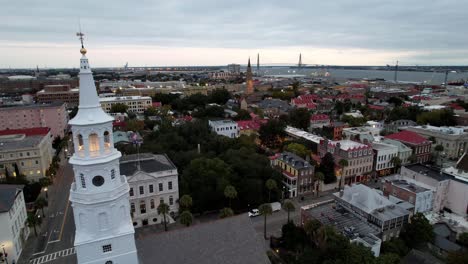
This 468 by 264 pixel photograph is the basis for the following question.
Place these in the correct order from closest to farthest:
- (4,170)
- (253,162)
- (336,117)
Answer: (253,162) < (4,170) < (336,117)

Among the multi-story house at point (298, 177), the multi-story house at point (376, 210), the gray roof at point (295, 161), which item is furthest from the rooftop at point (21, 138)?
the multi-story house at point (376, 210)

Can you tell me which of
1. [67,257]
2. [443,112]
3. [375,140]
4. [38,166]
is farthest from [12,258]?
[443,112]

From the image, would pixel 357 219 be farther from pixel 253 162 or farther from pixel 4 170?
pixel 4 170

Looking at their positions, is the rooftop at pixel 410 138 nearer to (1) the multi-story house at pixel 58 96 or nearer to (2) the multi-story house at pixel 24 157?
(2) the multi-story house at pixel 24 157

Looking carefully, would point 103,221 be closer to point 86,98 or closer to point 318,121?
point 86,98

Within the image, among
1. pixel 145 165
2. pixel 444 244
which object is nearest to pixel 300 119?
pixel 444 244

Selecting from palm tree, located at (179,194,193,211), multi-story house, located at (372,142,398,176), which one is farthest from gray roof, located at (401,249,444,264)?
multi-story house, located at (372,142,398,176)
